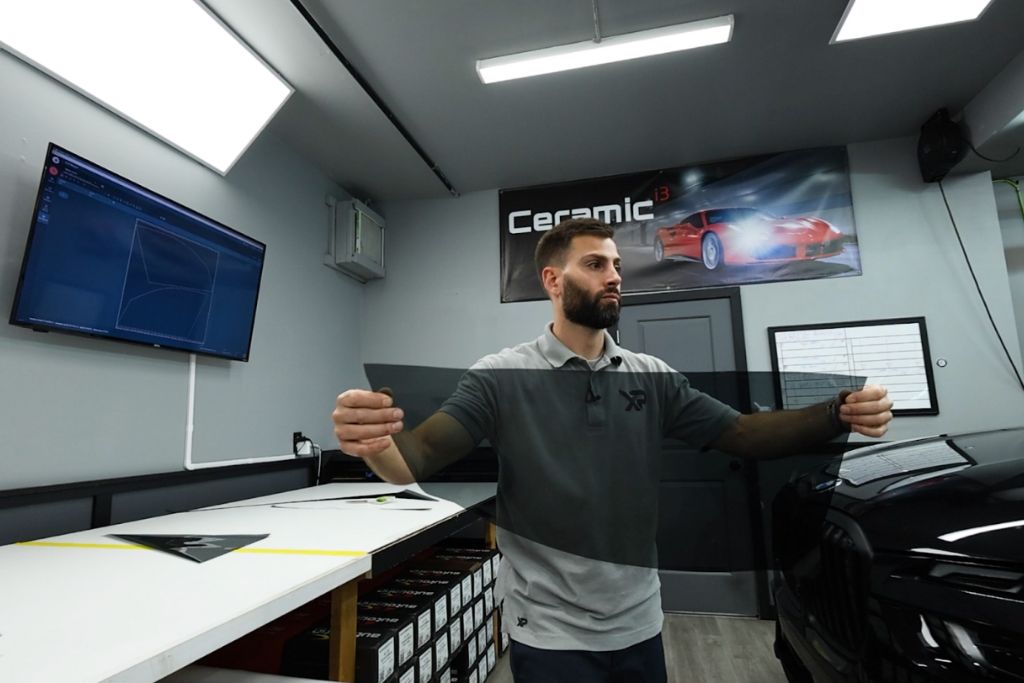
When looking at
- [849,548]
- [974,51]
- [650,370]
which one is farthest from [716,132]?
[849,548]

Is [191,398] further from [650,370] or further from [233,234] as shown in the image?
[650,370]

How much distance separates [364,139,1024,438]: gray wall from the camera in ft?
7.90

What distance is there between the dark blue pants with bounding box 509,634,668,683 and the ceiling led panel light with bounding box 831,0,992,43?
7.33 feet

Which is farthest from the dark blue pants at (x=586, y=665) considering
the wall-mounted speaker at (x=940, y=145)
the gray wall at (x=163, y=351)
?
the wall-mounted speaker at (x=940, y=145)

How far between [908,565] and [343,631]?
1124 millimetres

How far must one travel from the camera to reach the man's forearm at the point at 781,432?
28.6 inches

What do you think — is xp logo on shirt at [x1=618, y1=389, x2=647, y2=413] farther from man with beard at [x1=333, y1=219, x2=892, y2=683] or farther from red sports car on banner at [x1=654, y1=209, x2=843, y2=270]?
red sports car on banner at [x1=654, y1=209, x2=843, y2=270]

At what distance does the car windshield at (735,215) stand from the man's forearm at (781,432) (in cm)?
197

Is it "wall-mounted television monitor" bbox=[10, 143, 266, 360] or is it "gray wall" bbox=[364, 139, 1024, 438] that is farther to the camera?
"gray wall" bbox=[364, 139, 1024, 438]

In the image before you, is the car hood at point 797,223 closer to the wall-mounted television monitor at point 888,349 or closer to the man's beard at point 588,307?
the wall-mounted television monitor at point 888,349

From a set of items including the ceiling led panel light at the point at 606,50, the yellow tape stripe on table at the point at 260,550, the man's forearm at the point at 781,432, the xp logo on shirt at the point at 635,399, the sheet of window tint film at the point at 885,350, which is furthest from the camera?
the sheet of window tint film at the point at 885,350

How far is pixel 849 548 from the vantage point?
0.73 meters

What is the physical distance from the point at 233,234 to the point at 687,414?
1.95 m

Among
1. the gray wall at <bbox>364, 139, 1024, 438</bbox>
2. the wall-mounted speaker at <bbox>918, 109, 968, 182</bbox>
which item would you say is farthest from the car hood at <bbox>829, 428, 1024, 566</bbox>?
the wall-mounted speaker at <bbox>918, 109, 968, 182</bbox>
